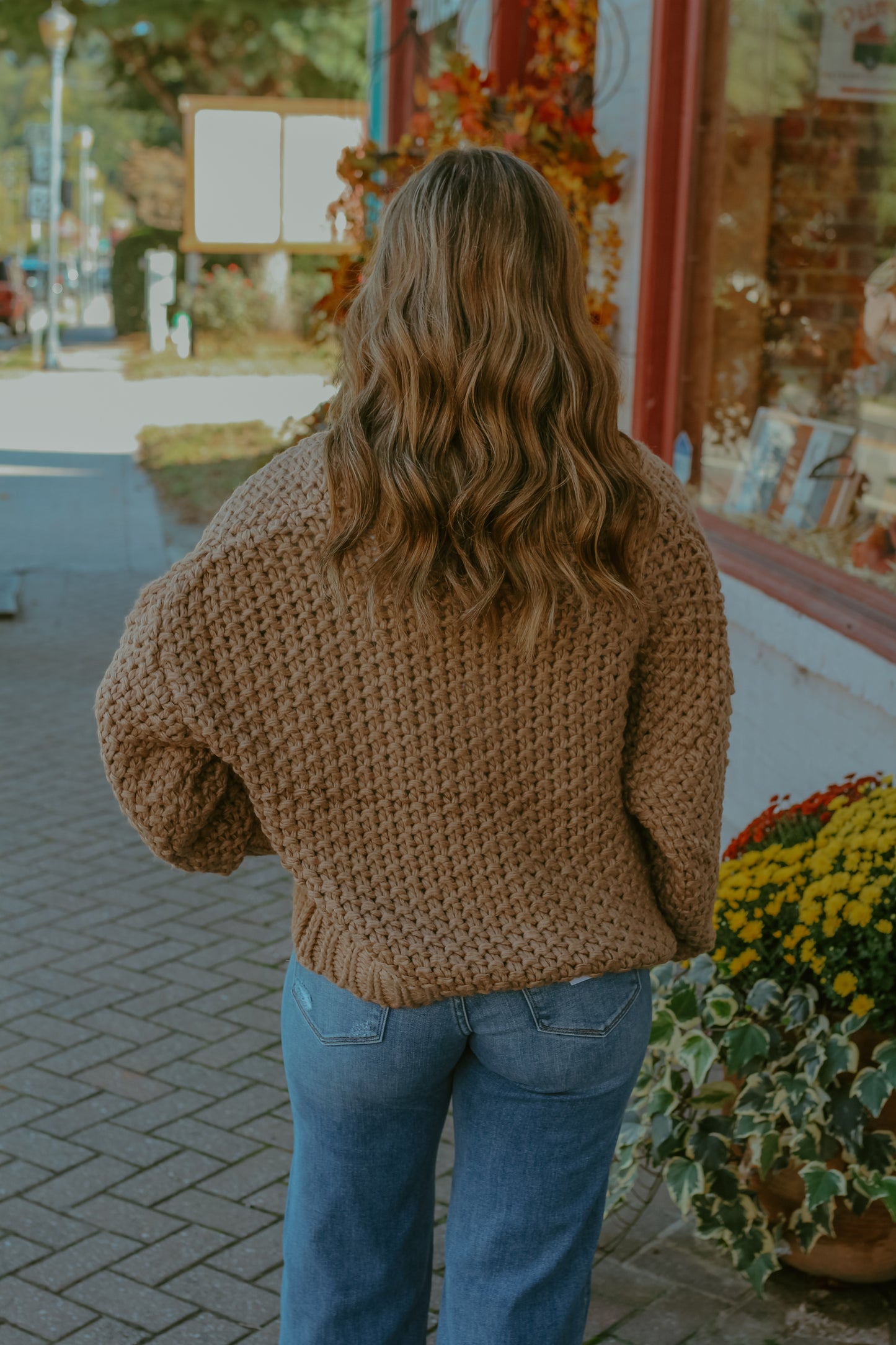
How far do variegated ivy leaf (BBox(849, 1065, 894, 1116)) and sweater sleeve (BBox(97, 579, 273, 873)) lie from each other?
1.19 meters

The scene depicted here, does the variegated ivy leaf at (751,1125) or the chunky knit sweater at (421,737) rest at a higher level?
the chunky knit sweater at (421,737)

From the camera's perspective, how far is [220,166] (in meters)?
9.25

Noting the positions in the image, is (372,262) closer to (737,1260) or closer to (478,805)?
(478,805)

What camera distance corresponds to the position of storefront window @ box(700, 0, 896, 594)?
4133mm

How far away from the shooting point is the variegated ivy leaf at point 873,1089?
2.49m

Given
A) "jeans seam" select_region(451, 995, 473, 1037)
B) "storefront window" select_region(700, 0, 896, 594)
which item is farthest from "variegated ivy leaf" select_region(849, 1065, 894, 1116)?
"storefront window" select_region(700, 0, 896, 594)

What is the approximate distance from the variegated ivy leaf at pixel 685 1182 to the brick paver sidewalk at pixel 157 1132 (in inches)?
9.7

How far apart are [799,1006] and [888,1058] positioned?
0.18m

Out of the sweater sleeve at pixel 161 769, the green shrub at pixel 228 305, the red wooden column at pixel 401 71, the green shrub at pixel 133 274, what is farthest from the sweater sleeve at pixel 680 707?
the green shrub at pixel 133 274

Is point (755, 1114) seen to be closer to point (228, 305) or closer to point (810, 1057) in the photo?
point (810, 1057)

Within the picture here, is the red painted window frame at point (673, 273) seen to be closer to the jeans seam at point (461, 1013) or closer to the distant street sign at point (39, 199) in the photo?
the jeans seam at point (461, 1013)

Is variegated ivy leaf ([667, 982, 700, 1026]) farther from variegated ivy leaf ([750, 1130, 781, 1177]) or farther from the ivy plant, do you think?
variegated ivy leaf ([750, 1130, 781, 1177])

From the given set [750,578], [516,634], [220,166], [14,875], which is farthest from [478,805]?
[220,166]

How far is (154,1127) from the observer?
135 inches
